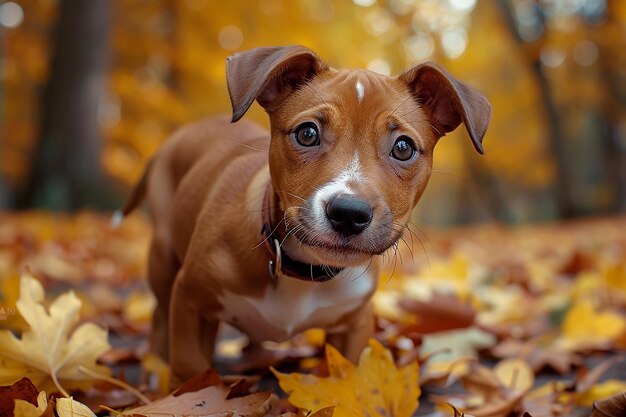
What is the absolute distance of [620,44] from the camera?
635 inches

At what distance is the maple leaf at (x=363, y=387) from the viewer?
6.19 feet

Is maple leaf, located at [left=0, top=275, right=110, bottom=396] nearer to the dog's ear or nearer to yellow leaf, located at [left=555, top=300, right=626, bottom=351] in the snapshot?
the dog's ear

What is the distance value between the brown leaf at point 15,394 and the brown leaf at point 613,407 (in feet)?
4.74

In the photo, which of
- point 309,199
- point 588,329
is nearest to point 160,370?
point 309,199

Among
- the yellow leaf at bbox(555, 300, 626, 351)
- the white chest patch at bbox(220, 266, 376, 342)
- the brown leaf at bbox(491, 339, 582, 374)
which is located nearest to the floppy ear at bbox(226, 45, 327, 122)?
the white chest patch at bbox(220, 266, 376, 342)

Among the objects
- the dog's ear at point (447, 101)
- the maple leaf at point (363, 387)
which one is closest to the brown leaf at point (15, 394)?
the maple leaf at point (363, 387)

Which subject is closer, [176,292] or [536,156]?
[176,292]

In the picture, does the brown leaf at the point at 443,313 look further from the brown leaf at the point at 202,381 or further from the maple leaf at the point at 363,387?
the brown leaf at the point at 202,381

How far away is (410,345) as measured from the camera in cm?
308

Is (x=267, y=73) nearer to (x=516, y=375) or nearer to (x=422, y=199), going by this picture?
(x=516, y=375)

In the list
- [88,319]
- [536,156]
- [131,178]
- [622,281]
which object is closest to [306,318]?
[88,319]

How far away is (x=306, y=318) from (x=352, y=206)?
0.65 meters

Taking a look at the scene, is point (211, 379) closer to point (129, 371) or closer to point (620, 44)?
point (129, 371)

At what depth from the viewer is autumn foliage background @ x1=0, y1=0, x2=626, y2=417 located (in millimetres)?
2965
